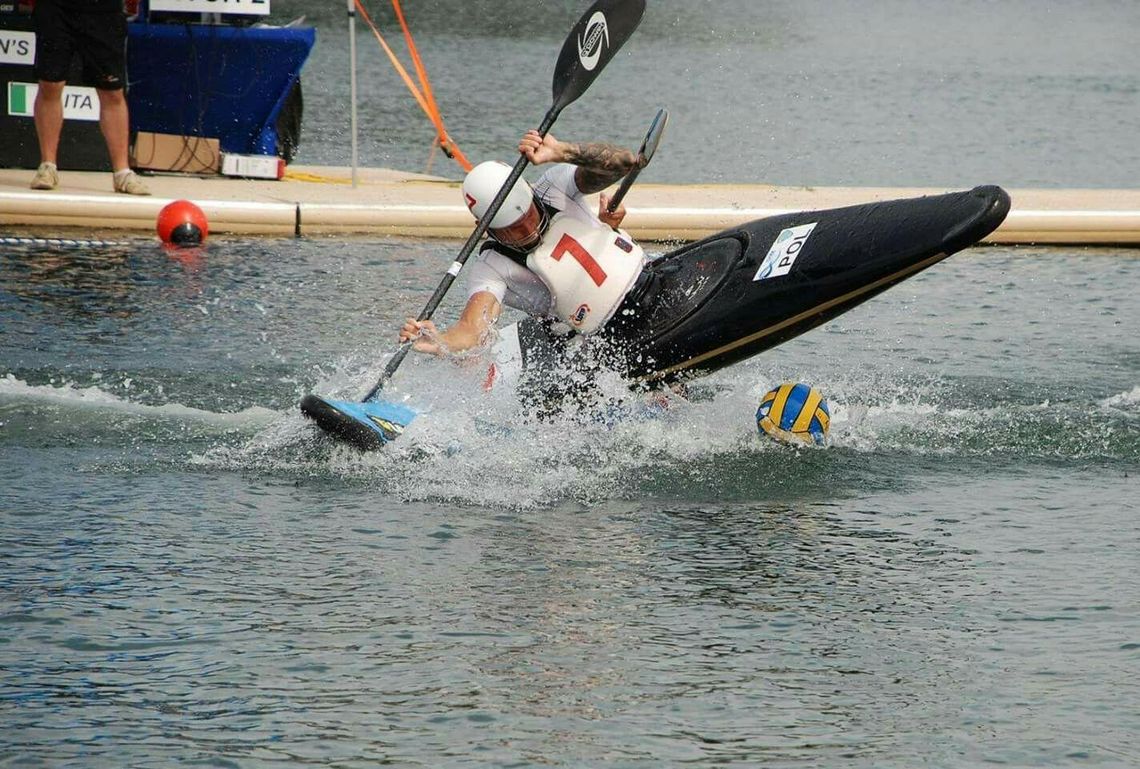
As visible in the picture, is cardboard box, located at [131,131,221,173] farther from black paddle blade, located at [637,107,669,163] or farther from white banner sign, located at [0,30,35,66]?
black paddle blade, located at [637,107,669,163]

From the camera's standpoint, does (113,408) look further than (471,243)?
Yes

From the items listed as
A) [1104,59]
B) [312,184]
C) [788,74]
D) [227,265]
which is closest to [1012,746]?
[227,265]

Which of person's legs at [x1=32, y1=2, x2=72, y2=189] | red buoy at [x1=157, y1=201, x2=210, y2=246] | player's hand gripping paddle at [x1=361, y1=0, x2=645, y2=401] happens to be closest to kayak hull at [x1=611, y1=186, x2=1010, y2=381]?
player's hand gripping paddle at [x1=361, y1=0, x2=645, y2=401]

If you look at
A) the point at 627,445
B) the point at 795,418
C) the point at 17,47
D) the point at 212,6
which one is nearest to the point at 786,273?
the point at 795,418

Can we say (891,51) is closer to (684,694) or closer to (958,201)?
(958,201)

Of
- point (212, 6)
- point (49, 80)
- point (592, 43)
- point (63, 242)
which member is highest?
point (592, 43)

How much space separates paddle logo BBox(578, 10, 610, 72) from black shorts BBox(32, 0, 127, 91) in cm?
498

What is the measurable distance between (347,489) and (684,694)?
7.73 feet

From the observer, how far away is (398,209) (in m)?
12.5

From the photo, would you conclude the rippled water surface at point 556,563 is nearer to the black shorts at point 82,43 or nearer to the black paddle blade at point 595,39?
the black paddle blade at point 595,39

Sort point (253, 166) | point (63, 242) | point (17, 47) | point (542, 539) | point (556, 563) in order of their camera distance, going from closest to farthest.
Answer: point (556, 563), point (542, 539), point (63, 242), point (17, 47), point (253, 166)

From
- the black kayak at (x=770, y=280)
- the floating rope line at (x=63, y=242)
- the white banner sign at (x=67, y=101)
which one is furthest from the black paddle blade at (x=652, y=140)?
the white banner sign at (x=67, y=101)

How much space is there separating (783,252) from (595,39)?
4.93ft

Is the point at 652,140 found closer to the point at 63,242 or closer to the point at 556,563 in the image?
the point at 556,563
